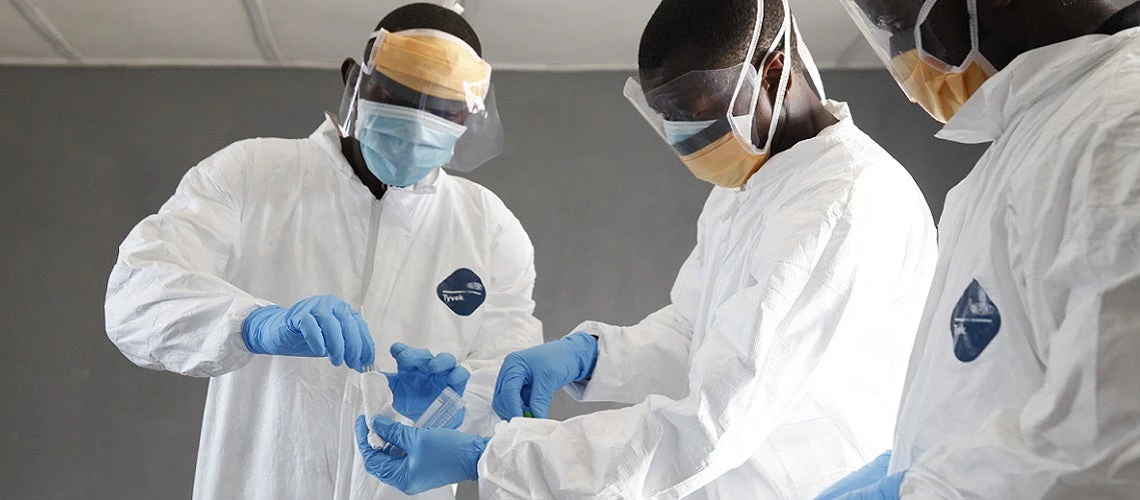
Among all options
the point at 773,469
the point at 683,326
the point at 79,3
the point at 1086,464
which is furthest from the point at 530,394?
the point at 79,3

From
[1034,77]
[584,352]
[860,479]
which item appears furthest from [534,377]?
[1034,77]

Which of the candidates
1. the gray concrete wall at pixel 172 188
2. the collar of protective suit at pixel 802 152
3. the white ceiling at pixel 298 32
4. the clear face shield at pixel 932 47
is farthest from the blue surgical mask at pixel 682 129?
the gray concrete wall at pixel 172 188

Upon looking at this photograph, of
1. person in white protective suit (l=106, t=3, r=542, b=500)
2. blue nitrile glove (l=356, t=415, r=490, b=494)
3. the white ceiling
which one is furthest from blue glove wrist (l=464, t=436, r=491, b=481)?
the white ceiling

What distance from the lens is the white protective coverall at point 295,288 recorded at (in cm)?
175

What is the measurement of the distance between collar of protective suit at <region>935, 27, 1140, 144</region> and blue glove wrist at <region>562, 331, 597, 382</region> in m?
0.86

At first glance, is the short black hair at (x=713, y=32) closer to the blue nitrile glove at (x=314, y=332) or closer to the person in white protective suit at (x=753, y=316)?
the person in white protective suit at (x=753, y=316)

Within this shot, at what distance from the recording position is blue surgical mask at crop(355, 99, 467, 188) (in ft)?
6.12

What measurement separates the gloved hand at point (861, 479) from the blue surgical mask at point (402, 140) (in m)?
1.00

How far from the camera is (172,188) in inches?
136

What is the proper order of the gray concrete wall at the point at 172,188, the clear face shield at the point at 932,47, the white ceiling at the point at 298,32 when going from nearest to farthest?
1. the clear face shield at the point at 932,47
2. the white ceiling at the point at 298,32
3. the gray concrete wall at the point at 172,188

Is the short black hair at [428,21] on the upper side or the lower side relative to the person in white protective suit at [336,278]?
upper

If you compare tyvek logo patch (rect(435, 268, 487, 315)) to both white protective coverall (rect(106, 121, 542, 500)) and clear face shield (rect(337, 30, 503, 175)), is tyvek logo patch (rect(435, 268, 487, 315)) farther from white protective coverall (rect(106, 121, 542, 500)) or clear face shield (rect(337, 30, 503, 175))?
clear face shield (rect(337, 30, 503, 175))

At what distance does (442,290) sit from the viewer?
198cm

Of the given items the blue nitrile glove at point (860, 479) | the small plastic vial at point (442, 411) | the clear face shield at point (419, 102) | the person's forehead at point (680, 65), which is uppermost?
the clear face shield at point (419, 102)
